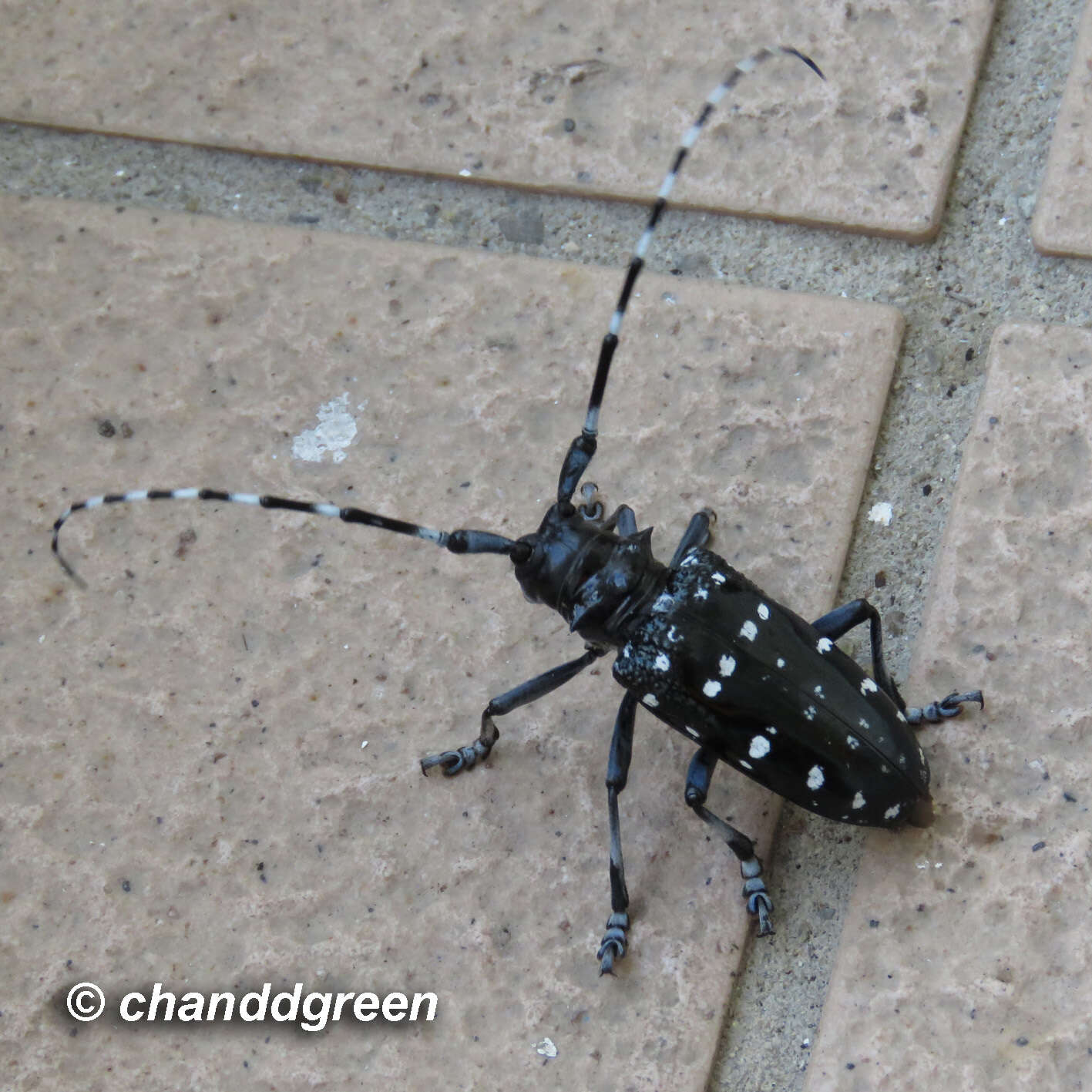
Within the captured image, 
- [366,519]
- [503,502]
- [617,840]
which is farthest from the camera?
[503,502]

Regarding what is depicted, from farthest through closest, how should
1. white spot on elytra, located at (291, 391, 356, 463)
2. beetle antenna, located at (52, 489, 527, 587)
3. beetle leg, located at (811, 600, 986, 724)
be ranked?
white spot on elytra, located at (291, 391, 356, 463) → beetle leg, located at (811, 600, 986, 724) → beetle antenna, located at (52, 489, 527, 587)

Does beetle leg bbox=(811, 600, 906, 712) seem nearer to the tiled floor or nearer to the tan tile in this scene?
the tiled floor

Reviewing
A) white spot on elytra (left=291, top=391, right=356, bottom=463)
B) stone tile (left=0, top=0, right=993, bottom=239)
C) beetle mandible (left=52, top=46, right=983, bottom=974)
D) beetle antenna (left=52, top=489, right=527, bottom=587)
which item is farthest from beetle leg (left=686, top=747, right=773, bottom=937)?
stone tile (left=0, top=0, right=993, bottom=239)

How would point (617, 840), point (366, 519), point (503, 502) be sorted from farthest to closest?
point (503, 502) → point (617, 840) → point (366, 519)

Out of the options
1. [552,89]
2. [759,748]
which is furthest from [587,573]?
[552,89]

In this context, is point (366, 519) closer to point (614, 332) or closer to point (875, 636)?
point (614, 332)

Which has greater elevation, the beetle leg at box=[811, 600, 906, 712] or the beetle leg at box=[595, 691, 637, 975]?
the beetle leg at box=[811, 600, 906, 712]

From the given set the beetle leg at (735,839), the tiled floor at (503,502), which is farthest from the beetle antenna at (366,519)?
the beetle leg at (735,839)

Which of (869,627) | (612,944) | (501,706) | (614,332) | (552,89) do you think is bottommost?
(612,944)
